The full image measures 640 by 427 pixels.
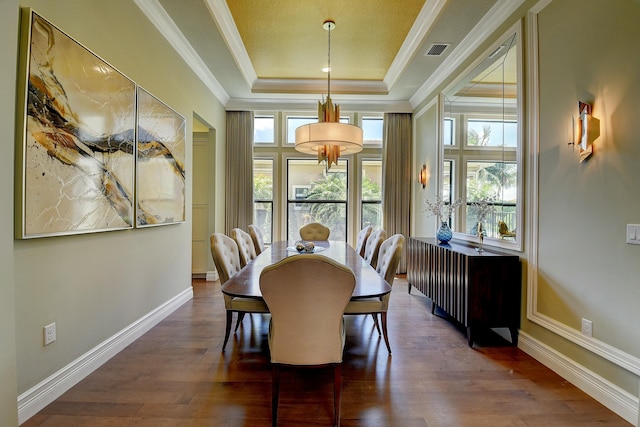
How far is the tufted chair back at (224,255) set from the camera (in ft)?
8.37

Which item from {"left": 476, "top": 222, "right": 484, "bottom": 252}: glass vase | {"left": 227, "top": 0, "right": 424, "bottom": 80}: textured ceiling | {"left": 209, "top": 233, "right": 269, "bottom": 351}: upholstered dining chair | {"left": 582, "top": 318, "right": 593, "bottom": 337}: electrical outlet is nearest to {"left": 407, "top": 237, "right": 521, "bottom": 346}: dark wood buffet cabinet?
{"left": 476, "top": 222, "right": 484, "bottom": 252}: glass vase

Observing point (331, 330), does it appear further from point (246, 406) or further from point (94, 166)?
point (94, 166)

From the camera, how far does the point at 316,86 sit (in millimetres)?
5121

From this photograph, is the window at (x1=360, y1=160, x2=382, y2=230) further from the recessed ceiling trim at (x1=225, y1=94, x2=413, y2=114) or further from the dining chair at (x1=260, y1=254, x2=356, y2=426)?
the dining chair at (x1=260, y1=254, x2=356, y2=426)

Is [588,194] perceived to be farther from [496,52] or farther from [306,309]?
[306,309]

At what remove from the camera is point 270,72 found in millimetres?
4840

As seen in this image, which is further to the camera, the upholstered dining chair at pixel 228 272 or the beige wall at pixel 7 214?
the upholstered dining chair at pixel 228 272

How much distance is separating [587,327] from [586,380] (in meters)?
0.35

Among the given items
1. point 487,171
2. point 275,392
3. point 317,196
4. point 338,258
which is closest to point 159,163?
point 338,258

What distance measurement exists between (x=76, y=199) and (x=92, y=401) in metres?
1.30

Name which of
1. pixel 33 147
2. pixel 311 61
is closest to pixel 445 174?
pixel 311 61

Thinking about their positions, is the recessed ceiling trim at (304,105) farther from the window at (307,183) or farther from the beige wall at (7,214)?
the beige wall at (7,214)

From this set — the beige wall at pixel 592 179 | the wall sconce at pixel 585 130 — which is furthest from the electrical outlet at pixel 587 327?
the wall sconce at pixel 585 130

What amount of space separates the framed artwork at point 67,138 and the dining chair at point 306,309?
1437mm
